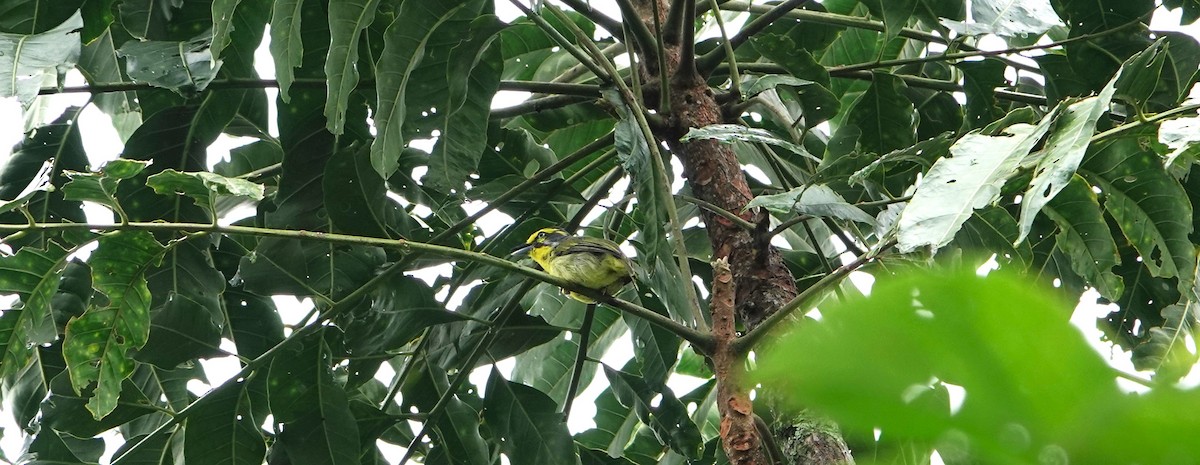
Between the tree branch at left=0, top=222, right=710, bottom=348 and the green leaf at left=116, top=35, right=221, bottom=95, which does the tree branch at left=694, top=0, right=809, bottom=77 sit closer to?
the tree branch at left=0, top=222, right=710, bottom=348

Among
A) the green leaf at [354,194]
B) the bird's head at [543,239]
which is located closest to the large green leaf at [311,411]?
the green leaf at [354,194]

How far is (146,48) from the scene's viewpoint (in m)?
2.36

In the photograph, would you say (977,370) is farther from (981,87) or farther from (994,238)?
(981,87)

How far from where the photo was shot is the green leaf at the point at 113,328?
225 centimetres

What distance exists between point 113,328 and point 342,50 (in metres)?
0.79

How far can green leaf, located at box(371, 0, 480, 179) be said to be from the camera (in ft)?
7.22

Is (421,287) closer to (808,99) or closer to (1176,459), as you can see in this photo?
(808,99)

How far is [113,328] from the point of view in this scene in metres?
2.30

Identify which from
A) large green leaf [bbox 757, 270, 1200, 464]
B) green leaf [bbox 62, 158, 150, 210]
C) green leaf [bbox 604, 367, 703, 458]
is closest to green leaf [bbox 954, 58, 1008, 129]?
green leaf [bbox 604, 367, 703, 458]

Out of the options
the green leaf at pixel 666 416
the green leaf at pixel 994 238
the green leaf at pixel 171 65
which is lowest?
the green leaf at pixel 666 416

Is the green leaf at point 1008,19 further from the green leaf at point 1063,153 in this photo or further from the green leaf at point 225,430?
the green leaf at point 225,430

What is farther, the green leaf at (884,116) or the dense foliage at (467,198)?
the green leaf at (884,116)

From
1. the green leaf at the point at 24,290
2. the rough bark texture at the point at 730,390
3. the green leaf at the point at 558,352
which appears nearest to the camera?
the rough bark texture at the point at 730,390

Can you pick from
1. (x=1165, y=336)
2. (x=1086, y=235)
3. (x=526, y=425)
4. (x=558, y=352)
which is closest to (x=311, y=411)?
(x=526, y=425)
